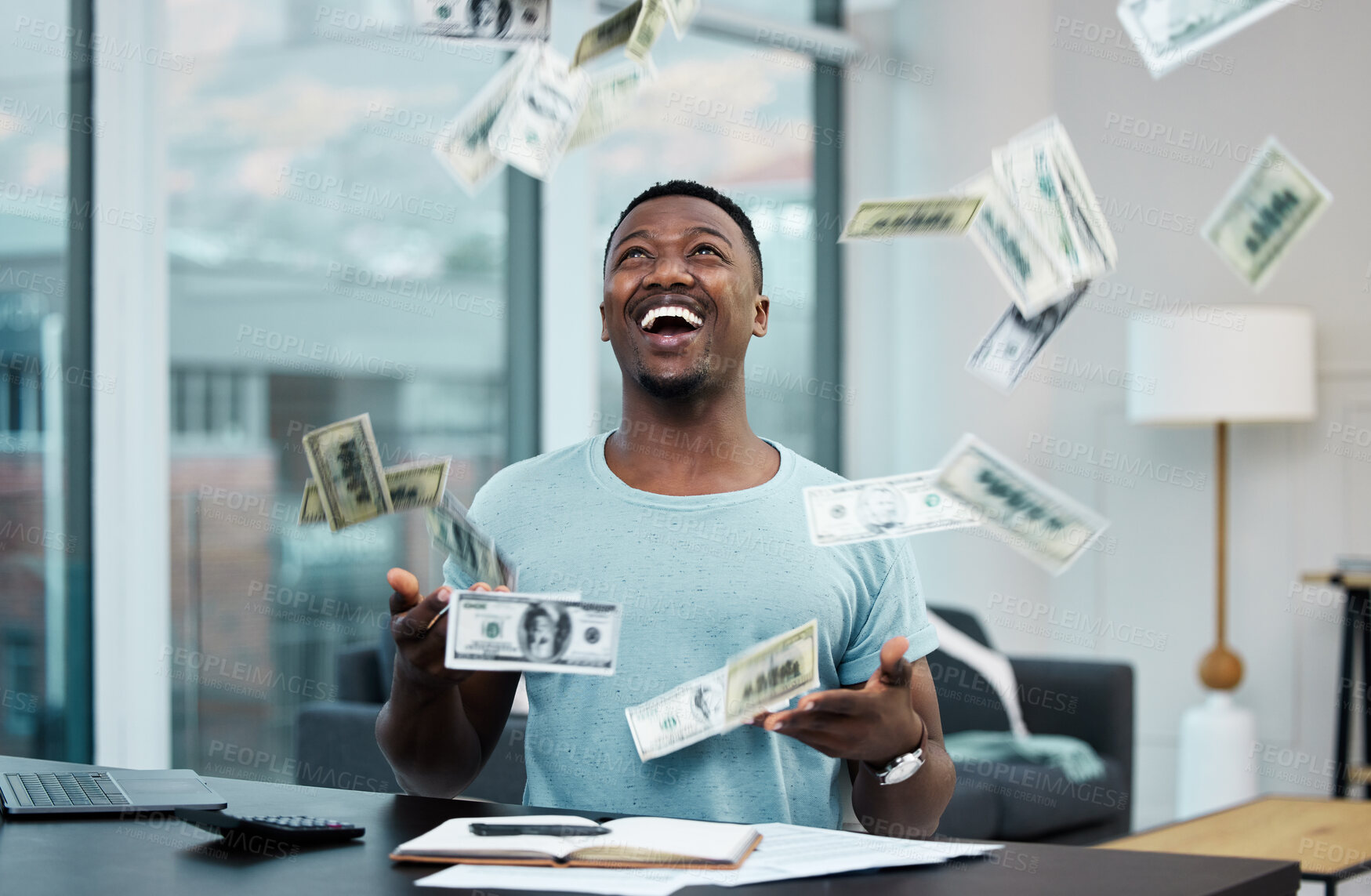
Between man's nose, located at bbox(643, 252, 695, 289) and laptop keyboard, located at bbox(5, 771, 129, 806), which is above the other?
man's nose, located at bbox(643, 252, 695, 289)

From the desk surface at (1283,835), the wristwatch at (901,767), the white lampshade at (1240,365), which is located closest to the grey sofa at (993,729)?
the desk surface at (1283,835)

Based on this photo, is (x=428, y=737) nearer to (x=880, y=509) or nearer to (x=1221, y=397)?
(x=880, y=509)

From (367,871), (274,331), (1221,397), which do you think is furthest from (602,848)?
(1221,397)

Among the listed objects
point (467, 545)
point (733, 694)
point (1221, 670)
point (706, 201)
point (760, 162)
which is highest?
point (760, 162)

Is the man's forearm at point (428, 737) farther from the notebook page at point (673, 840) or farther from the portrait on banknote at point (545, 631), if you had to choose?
the notebook page at point (673, 840)

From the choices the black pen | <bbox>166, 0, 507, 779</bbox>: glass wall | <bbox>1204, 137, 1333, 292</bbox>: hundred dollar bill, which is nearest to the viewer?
the black pen

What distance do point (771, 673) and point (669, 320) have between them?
1.44 feet

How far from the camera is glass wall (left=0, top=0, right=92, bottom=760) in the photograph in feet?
9.77

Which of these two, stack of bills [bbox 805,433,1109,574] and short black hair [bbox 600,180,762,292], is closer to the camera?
stack of bills [bbox 805,433,1109,574]

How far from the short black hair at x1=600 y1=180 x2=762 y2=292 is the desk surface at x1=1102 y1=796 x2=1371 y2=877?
1381 millimetres

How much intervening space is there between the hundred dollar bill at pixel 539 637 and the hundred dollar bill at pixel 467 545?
0.13 metres

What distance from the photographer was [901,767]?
4.00 ft

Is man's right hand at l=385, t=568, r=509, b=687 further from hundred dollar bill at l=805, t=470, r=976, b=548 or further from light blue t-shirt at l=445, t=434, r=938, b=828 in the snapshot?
hundred dollar bill at l=805, t=470, r=976, b=548

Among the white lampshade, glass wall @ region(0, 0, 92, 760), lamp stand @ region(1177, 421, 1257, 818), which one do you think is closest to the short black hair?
glass wall @ region(0, 0, 92, 760)
